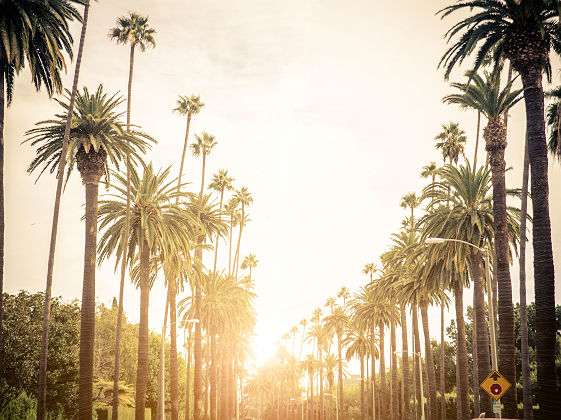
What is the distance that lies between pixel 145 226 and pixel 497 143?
2316cm

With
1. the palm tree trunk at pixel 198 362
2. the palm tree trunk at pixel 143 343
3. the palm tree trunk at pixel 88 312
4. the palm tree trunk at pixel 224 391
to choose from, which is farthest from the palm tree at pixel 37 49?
the palm tree trunk at pixel 224 391

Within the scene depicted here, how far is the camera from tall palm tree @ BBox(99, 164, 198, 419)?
32.6 m

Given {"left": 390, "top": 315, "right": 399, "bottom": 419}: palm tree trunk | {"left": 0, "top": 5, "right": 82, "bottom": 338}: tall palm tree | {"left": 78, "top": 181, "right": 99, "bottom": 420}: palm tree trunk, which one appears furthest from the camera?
{"left": 390, "top": 315, "right": 399, "bottom": 419}: palm tree trunk

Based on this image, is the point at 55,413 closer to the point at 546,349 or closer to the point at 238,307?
the point at 238,307

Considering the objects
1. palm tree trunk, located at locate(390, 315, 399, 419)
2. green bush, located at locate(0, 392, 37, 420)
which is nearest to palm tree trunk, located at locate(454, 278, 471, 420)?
palm tree trunk, located at locate(390, 315, 399, 419)

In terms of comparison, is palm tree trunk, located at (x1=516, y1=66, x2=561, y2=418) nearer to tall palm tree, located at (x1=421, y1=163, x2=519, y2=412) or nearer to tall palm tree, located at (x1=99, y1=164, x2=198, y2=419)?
tall palm tree, located at (x1=421, y1=163, x2=519, y2=412)

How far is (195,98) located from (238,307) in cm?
2547

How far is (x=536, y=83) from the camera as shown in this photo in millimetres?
20953

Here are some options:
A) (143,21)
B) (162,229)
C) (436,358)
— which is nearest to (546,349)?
(162,229)

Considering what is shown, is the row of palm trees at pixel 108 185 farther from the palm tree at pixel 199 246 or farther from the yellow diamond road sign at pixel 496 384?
the yellow diamond road sign at pixel 496 384

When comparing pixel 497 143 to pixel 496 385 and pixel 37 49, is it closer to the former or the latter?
pixel 496 385

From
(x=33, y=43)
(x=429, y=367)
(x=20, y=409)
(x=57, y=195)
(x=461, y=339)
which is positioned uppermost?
(x=33, y=43)

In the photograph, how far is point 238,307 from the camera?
56625mm

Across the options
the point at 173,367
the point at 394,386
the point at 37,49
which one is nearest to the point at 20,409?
the point at 173,367
